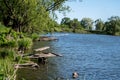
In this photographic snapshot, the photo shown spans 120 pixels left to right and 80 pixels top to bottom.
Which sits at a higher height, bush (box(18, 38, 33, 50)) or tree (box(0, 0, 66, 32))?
tree (box(0, 0, 66, 32))

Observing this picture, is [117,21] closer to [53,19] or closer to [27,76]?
[53,19]

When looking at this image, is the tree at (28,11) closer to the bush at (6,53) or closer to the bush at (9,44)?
the bush at (9,44)

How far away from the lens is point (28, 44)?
4419cm

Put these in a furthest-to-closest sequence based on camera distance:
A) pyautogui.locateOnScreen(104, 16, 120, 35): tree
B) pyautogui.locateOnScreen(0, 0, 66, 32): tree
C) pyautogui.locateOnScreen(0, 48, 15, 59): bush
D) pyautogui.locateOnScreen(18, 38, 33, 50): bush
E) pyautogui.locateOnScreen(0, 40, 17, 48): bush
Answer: pyautogui.locateOnScreen(104, 16, 120, 35): tree → pyautogui.locateOnScreen(0, 0, 66, 32): tree → pyautogui.locateOnScreen(18, 38, 33, 50): bush → pyautogui.locateOnScreen(0, 40, 17, 48): bush → pyautogui.locateOnScreen(0, 48, 15, 59): bush

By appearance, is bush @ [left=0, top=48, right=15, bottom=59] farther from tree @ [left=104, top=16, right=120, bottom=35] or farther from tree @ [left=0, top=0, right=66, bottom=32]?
tree @ [left=104, top=16, right=120, bottom=35]

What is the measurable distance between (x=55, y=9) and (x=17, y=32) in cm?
622

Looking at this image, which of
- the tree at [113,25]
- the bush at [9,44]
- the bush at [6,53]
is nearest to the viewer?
the bush at [6,53]

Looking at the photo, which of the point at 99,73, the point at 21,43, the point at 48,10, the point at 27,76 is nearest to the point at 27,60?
the point at 27,76

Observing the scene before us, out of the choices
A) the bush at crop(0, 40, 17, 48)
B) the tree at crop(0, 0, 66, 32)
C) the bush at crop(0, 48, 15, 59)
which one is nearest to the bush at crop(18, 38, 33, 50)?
the tree at crop(0, 0, 66, 32)

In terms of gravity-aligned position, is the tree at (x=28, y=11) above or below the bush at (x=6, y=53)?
above

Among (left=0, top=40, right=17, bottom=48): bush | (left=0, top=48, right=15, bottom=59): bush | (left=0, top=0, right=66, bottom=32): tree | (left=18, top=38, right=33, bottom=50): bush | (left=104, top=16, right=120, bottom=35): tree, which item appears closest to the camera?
(left=0, top=48, right=15, bottom=59): bush

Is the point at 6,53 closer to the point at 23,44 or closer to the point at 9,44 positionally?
the point at 9,44

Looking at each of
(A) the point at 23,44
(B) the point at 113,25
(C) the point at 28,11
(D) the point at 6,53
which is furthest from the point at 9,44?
(B) the point at 113,25

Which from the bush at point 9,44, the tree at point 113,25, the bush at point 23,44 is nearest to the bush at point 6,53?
the bush at point 9,44
